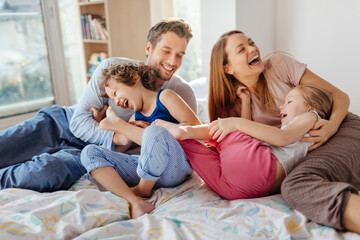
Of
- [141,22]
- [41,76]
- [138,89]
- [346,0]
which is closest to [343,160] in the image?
[138,89]

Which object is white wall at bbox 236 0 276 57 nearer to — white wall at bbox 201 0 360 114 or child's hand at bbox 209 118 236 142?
white wall at bbox 201 0 360 114

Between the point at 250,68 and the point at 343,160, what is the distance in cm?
59

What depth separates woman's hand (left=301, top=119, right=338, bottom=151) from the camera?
1241 mm

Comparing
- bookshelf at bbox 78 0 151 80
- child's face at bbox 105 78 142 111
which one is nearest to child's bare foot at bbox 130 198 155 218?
child's face at bbox 105 78 142 111

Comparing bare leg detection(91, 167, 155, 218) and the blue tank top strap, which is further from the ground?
the blue tank top strap

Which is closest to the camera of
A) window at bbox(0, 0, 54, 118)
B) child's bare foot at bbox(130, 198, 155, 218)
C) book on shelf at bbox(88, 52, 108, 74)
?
child's bare foot at bbox(130, 198, 155, 218)

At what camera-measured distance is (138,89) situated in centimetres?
150

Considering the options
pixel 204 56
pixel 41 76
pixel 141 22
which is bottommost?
pixel 41 76

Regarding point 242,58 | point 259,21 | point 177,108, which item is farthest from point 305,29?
point 177,108

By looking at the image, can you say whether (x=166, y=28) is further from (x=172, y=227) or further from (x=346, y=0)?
(x=346, y=0)

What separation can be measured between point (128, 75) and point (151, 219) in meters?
0.70

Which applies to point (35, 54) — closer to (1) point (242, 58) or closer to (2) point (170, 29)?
(2) point (170, 29)

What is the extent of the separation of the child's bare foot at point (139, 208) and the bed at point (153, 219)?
0.07 ft

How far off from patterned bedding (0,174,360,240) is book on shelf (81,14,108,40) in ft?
8.04
